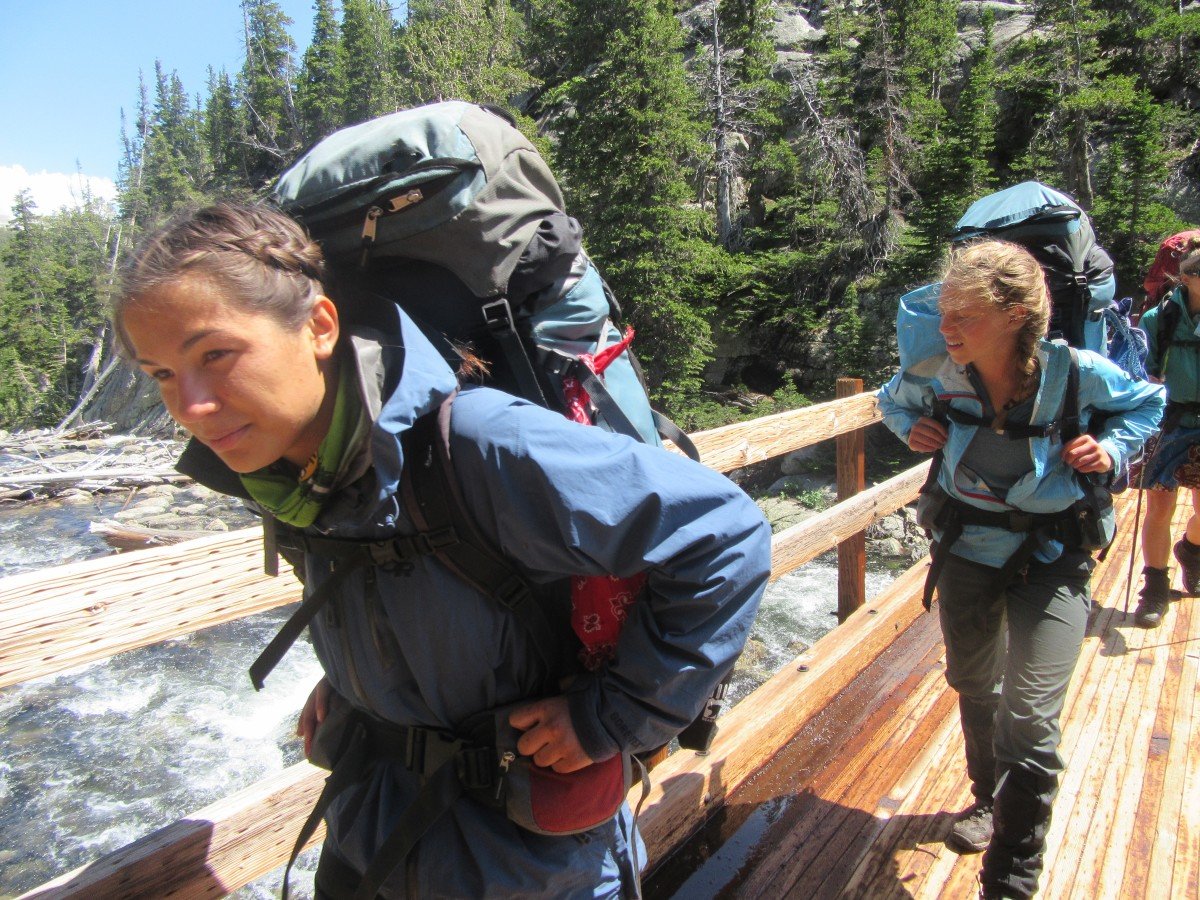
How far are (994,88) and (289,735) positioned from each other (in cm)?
2562

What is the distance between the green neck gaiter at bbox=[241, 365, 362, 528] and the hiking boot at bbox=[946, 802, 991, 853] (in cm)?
249

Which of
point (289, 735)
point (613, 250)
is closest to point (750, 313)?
point (613, 250)

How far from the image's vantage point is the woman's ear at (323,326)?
1083 mm

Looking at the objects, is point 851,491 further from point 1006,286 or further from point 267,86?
point 267,86

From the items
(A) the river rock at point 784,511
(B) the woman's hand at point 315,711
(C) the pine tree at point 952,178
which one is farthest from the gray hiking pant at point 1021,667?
(C) the pine tree at point 952,178

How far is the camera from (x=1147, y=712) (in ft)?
11.3

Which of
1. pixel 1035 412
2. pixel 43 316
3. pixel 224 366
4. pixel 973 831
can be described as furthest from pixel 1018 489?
pixel 43 316

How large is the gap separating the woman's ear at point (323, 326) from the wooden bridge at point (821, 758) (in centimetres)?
77

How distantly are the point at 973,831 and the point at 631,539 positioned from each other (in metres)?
2.29

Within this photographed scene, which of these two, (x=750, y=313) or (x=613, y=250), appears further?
(x=750, y=313)

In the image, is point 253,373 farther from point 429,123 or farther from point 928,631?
point 928,631

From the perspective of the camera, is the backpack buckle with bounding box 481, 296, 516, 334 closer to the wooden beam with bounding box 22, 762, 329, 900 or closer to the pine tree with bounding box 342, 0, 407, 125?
the wooden beam with bounding box 22, 762, 329, 900

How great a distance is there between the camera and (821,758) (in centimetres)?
316

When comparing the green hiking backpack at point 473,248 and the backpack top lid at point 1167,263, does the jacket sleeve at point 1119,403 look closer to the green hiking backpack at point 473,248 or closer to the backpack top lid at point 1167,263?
the green hiking backpack at point 473,248
